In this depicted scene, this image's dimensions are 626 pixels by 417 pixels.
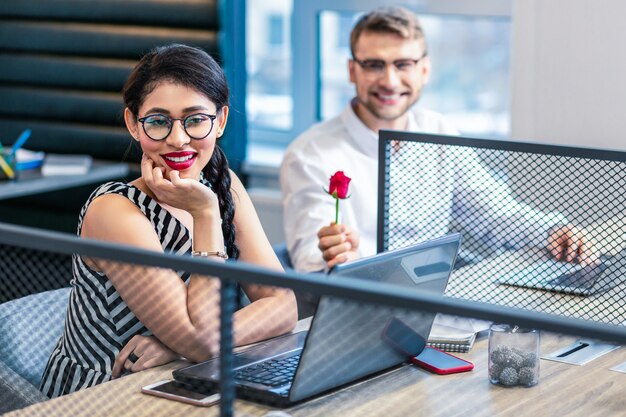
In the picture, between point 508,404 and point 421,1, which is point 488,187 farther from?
point 421,1

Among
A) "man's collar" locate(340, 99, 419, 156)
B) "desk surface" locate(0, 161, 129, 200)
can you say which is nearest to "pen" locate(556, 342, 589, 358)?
"man's collar" locate(340, 99, 419, 156)

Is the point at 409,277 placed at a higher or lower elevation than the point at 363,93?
lower

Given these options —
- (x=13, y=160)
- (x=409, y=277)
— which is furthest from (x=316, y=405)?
(x=13, y=160)

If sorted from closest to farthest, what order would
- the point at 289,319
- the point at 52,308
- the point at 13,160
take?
the point at 289,319 < the point at 52,308 < the point at 13,160

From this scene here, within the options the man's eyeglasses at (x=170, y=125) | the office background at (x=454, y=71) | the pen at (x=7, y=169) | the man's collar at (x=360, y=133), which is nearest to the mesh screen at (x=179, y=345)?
the man's eyeglasses at (x=170, y=125)

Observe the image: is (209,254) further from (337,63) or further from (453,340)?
(337,63)

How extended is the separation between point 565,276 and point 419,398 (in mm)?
609

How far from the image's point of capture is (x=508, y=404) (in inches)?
67.2

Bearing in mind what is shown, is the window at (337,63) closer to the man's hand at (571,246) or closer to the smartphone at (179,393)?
the man's hand at (571,246)

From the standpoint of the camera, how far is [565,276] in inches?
87.0

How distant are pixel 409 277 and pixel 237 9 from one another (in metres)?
2.75

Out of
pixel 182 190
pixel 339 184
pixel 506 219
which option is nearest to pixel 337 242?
pixel 339 184

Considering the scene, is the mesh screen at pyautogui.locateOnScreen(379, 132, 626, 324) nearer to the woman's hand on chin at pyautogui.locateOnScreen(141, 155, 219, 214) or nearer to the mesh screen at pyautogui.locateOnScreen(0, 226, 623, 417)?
the mesh screen at pyautogui.locateOnScreen(0, 226, 623, 417)

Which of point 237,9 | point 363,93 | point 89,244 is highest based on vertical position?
point 237,9
